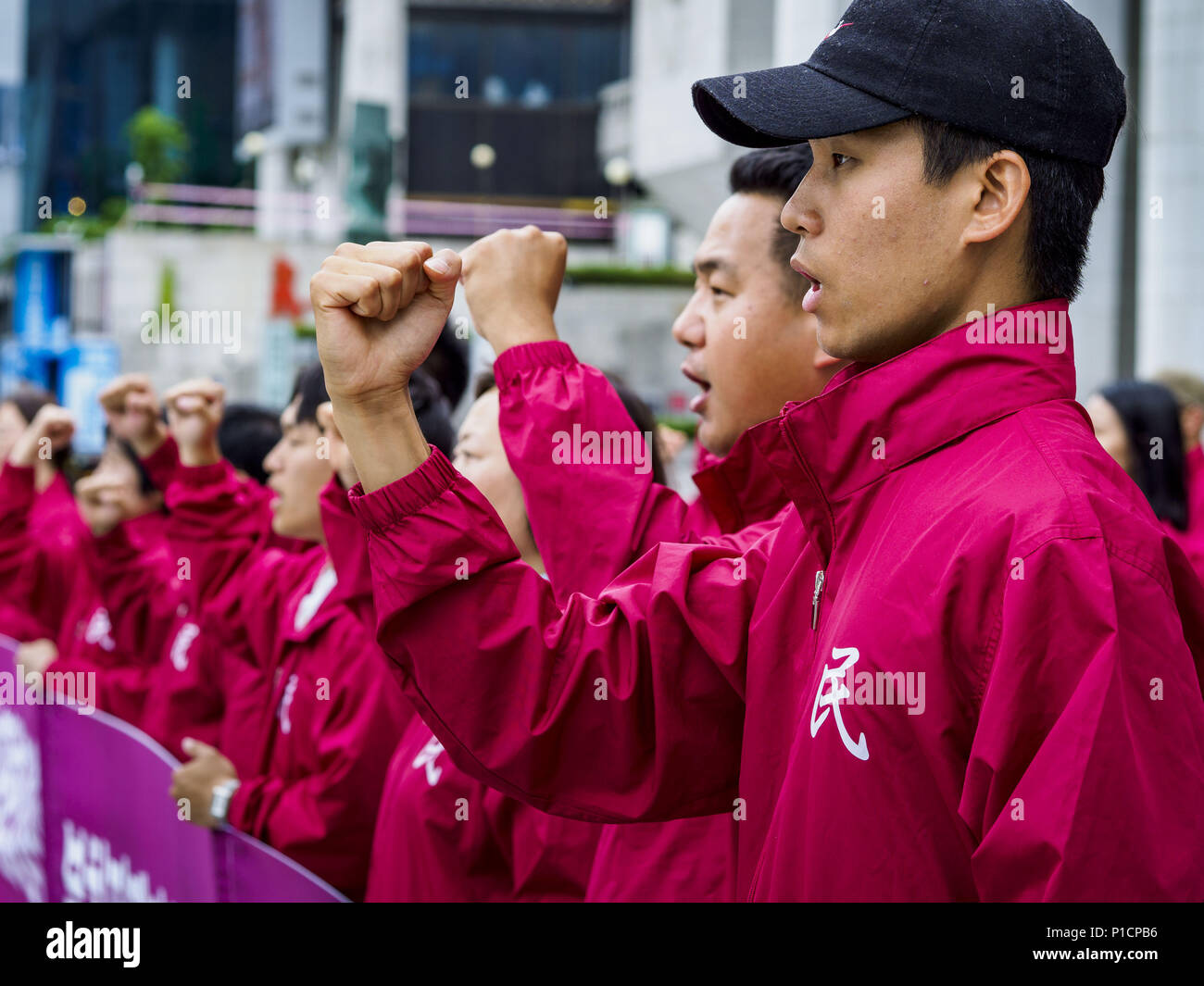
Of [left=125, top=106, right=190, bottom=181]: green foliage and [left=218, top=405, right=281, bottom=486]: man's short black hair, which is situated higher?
[left=125, top=106, right=190, bottom=181]: green foliage

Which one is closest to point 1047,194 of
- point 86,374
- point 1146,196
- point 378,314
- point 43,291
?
point 378,314

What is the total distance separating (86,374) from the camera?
18219 millimetres

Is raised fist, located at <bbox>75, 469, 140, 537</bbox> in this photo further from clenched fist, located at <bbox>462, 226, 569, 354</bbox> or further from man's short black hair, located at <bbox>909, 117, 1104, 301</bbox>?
man's short black hair, located at <bbox>909, 117, 1104, 301</bbox>

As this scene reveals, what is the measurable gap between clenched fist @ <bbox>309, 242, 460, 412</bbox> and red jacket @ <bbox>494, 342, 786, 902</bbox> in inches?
23.6

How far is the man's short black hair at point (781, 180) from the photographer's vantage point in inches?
100

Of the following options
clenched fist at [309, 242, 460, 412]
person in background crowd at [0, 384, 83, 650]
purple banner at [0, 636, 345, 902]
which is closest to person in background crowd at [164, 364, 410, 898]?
purple banner at [0, 636, 345, 902]

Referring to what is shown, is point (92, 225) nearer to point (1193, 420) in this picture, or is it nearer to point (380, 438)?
point (1193, 420)

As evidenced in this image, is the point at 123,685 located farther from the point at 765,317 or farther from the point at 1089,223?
the point at 1089,223

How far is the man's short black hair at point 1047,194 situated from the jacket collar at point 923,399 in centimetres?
4

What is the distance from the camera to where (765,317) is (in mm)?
2547

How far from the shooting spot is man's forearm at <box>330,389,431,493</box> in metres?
1.71

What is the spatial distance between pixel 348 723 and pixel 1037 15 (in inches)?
96.8

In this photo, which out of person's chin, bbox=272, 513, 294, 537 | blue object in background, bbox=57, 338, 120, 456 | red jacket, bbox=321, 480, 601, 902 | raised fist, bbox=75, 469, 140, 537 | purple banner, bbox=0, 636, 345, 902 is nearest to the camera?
red jacket, bbox=321, 480, 601, 902

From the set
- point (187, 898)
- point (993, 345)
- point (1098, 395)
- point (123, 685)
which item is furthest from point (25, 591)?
point (993, 345)
